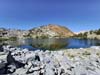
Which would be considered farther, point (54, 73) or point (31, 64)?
point (31, 64)

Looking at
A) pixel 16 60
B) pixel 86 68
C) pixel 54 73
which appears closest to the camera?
pixel 54 73

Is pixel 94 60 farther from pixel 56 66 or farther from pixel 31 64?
pixel 31 64

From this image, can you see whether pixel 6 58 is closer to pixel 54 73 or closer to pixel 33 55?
pixel 33 55

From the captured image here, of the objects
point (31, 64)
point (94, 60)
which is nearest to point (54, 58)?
point (31, 64)

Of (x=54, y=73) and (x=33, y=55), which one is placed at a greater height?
(x=33, y=55)

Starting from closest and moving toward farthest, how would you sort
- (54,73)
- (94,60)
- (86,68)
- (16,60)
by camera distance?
(54,73) → (86,68) → (16,60) → (94,60)

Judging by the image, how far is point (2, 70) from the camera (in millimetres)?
27172

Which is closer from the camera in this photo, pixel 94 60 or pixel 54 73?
pixel 54 73

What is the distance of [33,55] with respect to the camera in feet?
95.9

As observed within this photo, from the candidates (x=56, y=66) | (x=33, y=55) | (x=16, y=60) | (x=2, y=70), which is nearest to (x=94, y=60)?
(x=56, y=66)

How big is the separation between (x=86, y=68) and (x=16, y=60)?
953 centimetres

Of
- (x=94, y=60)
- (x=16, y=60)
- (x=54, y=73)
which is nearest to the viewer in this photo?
(x=54, y=73)

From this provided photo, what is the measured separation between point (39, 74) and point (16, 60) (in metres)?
4.70

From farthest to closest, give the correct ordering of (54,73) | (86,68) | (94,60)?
(94,60) < (86,68) < (54,73)
